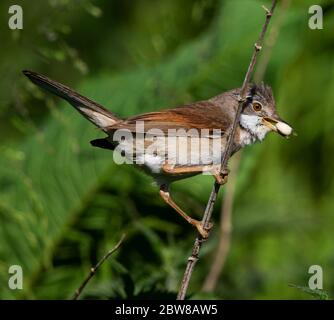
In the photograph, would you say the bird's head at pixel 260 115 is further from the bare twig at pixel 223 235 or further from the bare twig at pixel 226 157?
the bare twig at pixel 223 235

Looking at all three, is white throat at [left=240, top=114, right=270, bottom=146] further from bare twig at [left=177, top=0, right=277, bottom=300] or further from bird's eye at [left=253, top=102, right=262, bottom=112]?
bare twig at [left=177, top=0, right=277, bottom=300]

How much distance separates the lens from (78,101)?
419 cm

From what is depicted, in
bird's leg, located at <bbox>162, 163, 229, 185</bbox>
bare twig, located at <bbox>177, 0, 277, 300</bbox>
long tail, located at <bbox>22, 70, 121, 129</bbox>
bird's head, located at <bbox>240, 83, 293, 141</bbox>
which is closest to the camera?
bare twig, located at <bbox>177, 0, 277, 300</bbox>

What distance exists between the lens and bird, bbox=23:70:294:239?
4.26 metres

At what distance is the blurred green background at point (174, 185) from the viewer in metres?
5.22

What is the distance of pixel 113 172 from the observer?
206 inches

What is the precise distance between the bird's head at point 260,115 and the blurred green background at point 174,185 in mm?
892

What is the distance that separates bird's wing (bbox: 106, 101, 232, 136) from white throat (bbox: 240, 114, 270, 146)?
10cm

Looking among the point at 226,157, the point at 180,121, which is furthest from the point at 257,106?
the point at 226,157

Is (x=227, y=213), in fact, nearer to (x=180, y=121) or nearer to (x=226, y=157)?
(x=180, y=121)

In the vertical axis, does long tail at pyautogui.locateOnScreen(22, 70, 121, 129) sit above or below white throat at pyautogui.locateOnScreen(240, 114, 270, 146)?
above

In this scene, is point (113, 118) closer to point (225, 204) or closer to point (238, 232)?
point (225, 204)

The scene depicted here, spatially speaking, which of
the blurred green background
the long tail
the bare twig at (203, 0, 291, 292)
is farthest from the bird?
the bare twig at (203, 0, 291, 292)

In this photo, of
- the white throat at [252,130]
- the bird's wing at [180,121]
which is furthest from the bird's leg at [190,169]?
the white throat at [252,130]
